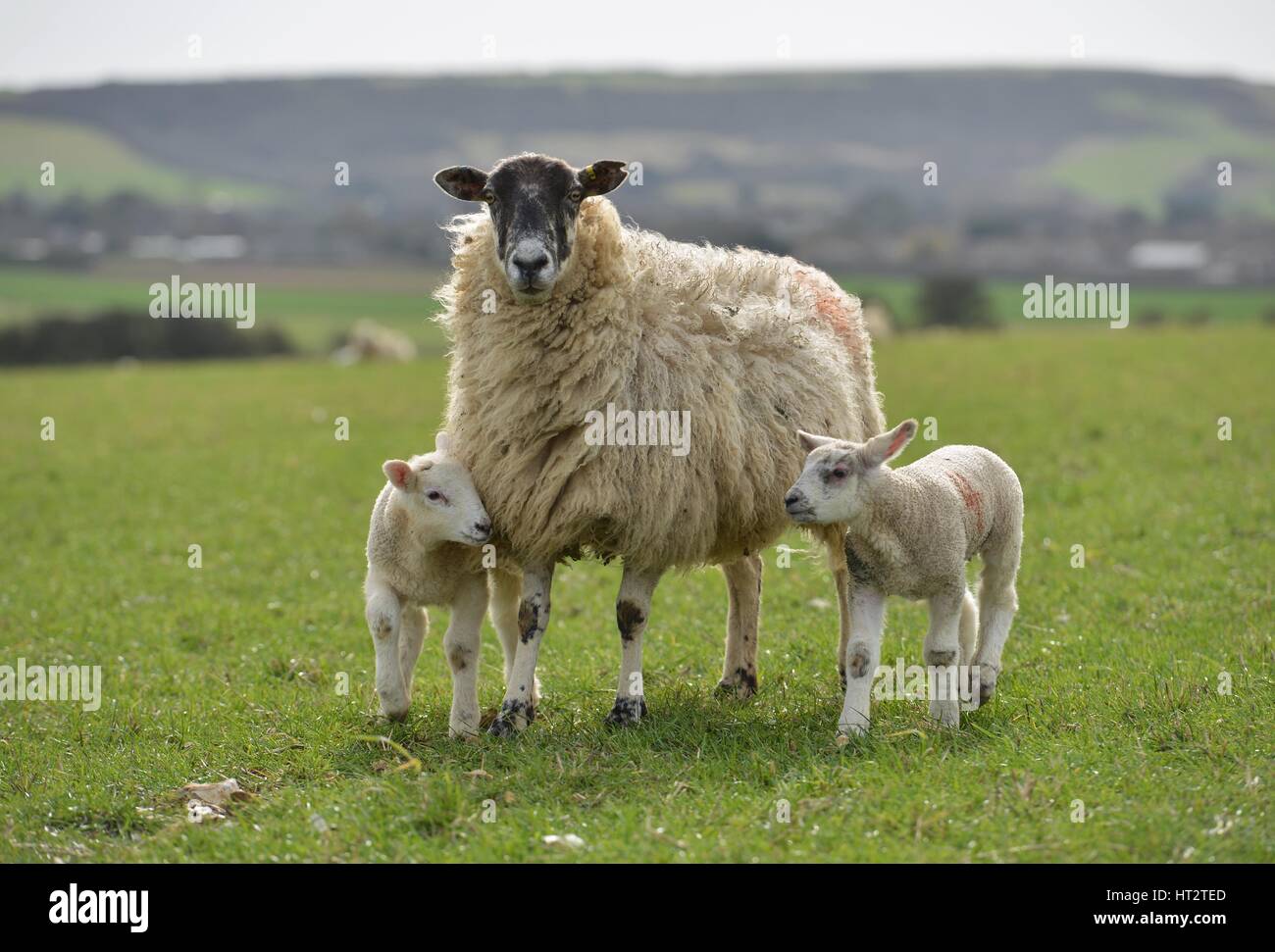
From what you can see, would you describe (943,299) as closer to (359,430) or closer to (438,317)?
(359,430)

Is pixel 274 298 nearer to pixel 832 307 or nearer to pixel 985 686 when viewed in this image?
pixel 832 307

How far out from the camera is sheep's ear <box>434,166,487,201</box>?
25.3 feet

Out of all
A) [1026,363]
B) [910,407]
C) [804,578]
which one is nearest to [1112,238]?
[1026,363]

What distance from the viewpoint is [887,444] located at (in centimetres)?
690

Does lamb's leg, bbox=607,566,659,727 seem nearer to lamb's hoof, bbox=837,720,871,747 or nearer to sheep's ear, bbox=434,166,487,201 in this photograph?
lamb's hoof, bbox=837,720,871,747

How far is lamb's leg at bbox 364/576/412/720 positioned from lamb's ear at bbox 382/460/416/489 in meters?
0.61

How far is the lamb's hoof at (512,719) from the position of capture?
292 inches

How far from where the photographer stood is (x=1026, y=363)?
89.6ft

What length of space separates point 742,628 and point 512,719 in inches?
66.4


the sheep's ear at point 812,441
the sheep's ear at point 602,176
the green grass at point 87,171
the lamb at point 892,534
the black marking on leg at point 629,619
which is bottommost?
the black marking on leg at point 629,619

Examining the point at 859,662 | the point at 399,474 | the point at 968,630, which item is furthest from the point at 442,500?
the point at 968,630

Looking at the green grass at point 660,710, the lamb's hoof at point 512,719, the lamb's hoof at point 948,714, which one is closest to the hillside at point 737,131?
the green grass at point 660,710

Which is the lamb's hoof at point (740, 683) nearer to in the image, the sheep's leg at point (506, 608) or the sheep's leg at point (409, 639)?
the sheep's leg at point (506, 608)

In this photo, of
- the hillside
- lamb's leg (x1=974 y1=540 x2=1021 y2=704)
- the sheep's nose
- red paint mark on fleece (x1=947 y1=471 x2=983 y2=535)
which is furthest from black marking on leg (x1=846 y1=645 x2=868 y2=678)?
the hillside
